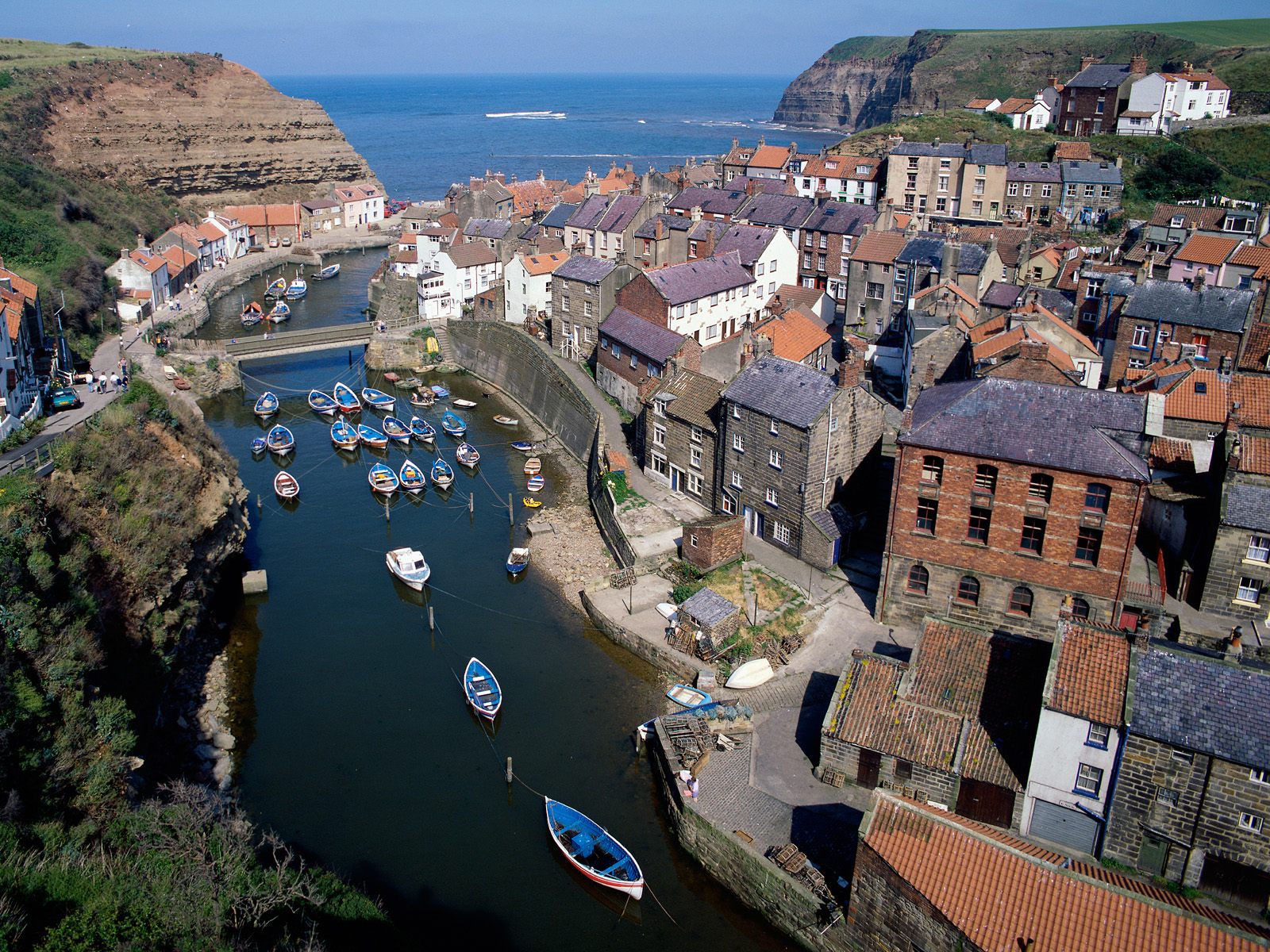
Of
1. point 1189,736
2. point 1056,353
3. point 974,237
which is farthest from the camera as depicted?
point 974,237

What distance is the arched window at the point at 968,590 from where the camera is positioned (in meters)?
32.1

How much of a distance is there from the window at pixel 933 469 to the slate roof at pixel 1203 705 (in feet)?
32.0

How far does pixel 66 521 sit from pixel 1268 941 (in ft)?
114

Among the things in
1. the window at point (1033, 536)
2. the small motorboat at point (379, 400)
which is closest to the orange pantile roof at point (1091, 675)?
the window at point (1033, 536)

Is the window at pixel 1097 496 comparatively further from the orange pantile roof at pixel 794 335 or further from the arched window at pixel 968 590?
the orange pantile roof at pixel 794 335

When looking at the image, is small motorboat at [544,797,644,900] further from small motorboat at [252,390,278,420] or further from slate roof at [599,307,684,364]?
small motorboat at [252,390,278,420]

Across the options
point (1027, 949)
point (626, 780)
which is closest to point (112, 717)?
point (626, 780)

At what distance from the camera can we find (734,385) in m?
38.9

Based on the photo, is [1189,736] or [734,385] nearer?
[1189,736]

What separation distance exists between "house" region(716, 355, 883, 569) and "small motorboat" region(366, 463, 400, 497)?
19.5 m

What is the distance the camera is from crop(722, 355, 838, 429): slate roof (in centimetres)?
3591

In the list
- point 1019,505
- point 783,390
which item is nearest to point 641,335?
point 783,390

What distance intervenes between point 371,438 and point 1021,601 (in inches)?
1509

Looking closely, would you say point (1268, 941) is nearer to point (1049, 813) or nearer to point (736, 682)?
point (1049, 813)
